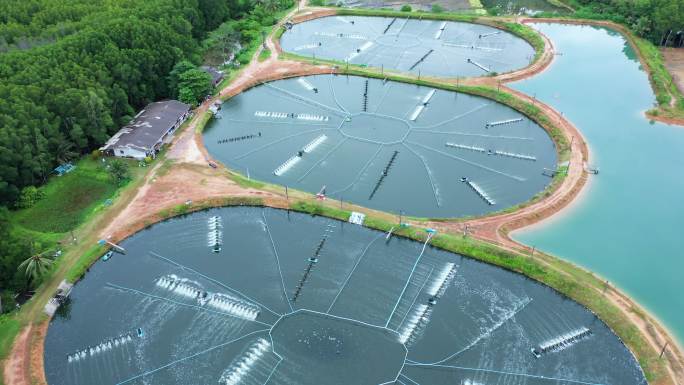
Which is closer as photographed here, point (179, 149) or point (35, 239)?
point (35, 239)

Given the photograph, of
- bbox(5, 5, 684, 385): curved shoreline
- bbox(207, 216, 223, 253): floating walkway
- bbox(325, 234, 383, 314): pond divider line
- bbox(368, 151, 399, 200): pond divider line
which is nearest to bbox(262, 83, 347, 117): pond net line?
bbox(368, 151, 399, 200): pond divider line

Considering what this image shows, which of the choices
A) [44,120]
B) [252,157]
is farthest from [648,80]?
[44,120]

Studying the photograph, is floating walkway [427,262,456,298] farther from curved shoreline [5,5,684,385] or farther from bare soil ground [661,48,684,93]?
bare soil ground [661,48,684,93]

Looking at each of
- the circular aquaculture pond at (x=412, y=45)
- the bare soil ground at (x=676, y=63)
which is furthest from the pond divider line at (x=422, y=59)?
the bare soil ground at (x=676, y=63)

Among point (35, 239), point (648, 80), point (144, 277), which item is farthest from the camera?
point (648, 80)

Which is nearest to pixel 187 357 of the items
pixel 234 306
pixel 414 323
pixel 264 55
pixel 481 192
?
pixel 234 306

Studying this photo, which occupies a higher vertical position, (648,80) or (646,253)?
(648,80)

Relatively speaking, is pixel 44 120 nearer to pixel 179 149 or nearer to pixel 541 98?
pixel 179 149
